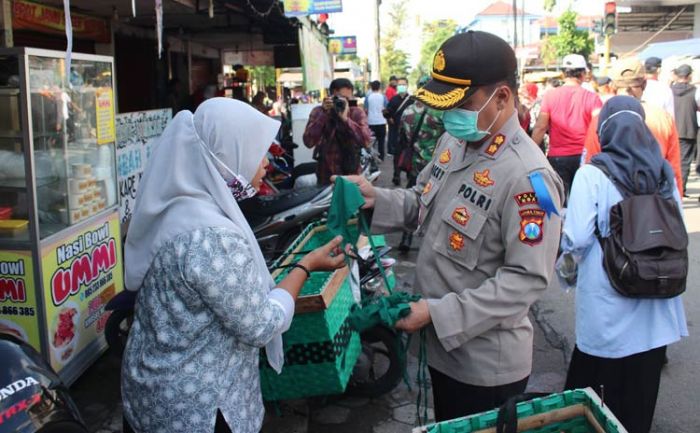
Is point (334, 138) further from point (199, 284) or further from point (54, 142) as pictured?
point (199, 284)

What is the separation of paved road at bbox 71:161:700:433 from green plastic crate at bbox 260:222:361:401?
0.54m

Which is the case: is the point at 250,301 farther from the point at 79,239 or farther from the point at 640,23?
the point at 640,23

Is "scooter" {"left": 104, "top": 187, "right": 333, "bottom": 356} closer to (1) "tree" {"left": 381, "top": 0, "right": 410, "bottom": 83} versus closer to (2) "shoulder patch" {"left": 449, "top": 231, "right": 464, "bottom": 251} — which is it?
(2) "shoulder patch" {"left": 449, "top": 231, "right": 464, "bottom": 251}

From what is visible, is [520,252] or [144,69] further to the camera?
[144,69]

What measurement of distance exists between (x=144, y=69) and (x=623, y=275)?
10.0 meters

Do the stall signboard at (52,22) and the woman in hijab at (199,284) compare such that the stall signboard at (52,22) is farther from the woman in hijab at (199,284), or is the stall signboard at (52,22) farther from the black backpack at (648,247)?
the black backpack at (648,247)

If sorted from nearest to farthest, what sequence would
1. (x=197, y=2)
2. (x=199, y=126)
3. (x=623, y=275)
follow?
(x=199, y=126) < (x=623, y=275) < (x=197, y=2)

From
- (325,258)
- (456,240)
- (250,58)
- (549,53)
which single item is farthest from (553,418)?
(549,53)

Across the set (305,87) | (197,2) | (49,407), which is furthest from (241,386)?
(305,87)

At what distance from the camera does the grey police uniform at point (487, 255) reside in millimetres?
1839

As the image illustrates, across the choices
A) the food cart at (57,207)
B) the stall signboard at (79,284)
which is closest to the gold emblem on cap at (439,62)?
the food cart at (57,207)

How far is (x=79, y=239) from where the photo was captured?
4074 mm

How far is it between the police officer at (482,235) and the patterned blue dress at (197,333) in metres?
0.47

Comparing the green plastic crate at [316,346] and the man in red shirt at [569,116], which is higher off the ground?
the man in red shirt at [569,116]
